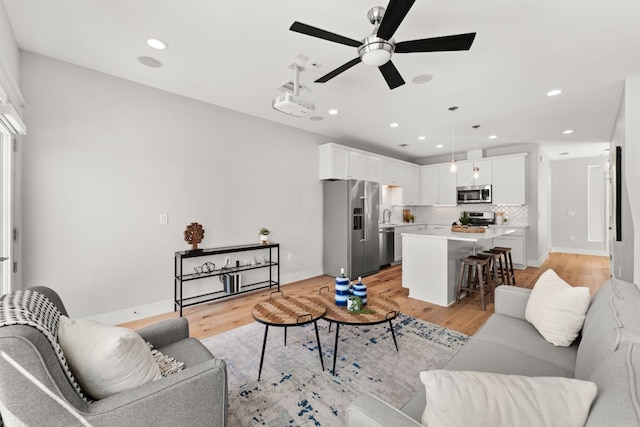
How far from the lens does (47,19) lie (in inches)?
86.3

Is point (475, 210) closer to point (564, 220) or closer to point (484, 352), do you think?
point (564, 220)

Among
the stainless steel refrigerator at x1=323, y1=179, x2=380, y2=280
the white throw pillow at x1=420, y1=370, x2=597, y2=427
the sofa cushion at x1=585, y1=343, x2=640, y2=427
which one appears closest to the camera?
the sofa cushion at x1=585, y1=343, x2=640, y2=427

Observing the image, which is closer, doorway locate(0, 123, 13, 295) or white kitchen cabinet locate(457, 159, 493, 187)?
doorway locate(0, 123, 13, 295)

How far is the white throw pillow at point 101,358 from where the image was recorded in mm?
1138

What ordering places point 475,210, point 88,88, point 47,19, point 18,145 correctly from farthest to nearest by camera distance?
point 475,210 → point 88,88 → point 18,145 → point 47,19

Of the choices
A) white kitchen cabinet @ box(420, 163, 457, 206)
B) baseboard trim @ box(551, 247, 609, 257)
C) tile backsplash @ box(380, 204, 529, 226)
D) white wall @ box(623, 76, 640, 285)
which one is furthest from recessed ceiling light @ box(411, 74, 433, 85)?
baseboard trim @ box(551, 247, 609, 257)

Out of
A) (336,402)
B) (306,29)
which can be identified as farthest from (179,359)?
(306,29)

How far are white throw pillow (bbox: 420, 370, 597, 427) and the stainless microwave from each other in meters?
6.29

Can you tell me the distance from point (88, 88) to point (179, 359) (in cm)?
303

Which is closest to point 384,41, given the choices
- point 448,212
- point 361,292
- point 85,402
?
point 361,292

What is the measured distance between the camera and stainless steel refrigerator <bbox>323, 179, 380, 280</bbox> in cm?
504

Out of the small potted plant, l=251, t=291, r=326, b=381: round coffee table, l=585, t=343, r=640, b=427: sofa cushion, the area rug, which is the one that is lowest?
the area rug

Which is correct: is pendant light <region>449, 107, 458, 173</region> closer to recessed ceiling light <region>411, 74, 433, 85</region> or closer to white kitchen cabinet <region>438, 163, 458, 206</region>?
white kitchen cabinet <region>438, 163, 458, 206</region>

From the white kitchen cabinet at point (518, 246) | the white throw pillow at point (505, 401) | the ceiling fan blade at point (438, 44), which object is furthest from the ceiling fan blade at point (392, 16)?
the white kitchen cabinet at point (518, 246)
